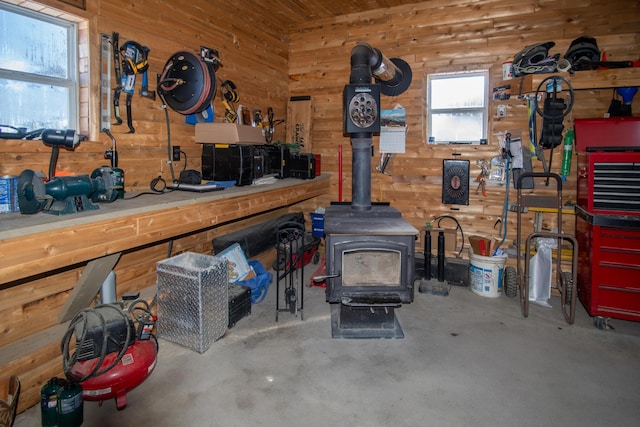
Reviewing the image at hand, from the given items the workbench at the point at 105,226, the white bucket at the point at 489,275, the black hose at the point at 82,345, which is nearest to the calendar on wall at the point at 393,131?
the white bucket at the point at 489,275

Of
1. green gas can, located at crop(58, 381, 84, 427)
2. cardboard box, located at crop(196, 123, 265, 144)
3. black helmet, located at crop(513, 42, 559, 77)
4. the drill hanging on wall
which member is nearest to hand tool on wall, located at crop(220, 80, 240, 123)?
cardboard box, located at crop(196, 123, 265, 144)

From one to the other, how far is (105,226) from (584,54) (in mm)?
4494

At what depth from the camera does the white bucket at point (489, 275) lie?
3.93 metres

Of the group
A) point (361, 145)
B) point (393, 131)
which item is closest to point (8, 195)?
point (361, 145)

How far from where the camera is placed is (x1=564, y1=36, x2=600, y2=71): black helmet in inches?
145

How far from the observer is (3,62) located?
93.9 inches

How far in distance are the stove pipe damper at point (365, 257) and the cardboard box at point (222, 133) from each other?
1.02m

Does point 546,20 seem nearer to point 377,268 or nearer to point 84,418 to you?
point 377,268

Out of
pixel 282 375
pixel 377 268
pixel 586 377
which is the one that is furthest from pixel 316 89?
pixel 586 377

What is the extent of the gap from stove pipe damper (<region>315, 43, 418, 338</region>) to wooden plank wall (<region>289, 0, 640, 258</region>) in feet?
3.96

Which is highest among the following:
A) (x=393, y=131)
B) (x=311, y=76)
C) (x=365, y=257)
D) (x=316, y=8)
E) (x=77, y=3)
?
(x=316, y=8)

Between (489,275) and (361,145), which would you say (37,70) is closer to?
(361,145)

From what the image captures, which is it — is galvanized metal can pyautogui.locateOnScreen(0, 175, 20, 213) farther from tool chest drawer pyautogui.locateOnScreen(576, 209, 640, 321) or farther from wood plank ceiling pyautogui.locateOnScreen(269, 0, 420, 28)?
tool chest drawer pyautogui.locateOnScreen(576, 209, 640, 321)

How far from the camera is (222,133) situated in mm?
3564
